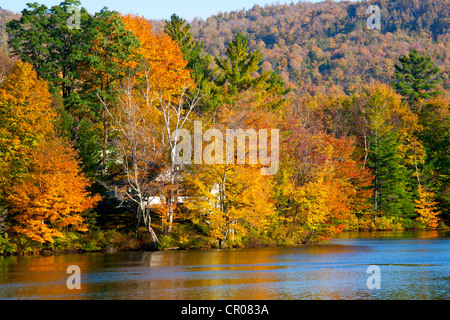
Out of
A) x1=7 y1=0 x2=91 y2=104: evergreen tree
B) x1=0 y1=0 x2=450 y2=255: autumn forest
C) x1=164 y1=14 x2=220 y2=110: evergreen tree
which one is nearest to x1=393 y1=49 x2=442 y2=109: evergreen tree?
x1=0 y1=0 x2=450 y2=255: autumn forest

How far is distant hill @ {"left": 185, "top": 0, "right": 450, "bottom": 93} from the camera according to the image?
14050cm

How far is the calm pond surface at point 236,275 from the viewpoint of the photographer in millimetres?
25797

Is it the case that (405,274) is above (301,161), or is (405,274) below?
below

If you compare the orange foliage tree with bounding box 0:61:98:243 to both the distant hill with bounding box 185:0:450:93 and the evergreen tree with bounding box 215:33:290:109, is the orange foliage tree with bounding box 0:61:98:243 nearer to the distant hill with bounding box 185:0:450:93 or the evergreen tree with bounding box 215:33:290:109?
the evergreen tree with bounding box 215:33:290:109

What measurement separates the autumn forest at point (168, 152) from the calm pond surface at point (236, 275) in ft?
11.9

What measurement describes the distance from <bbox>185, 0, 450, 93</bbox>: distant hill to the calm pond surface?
92.6 metres

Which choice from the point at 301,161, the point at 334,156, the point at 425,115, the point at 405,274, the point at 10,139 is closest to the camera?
the point at 405,274

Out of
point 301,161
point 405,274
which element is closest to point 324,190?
point 301,161

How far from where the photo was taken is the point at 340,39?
167500 millimetres

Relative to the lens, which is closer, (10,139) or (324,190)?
(10,139)

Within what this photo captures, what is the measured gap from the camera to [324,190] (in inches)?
2046

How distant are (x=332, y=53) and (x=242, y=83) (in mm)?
93474

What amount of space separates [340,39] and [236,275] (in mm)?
146051

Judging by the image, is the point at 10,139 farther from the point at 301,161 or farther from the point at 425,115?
the point at 425,115
